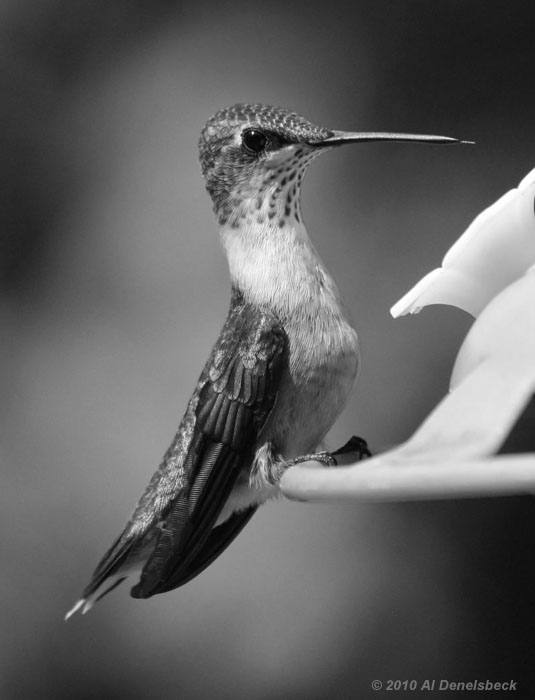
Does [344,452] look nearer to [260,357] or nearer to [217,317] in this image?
[260,357]

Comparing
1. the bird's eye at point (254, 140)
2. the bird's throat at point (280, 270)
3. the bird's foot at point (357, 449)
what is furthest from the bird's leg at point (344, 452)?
the bird's eye at point (254, 140)

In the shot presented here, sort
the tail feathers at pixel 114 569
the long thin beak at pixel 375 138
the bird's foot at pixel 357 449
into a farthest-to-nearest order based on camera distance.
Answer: the tail feathers at pixel 114 569 < the bird's foot at pixel 357 449 < the long thin beak at pixel 375 138

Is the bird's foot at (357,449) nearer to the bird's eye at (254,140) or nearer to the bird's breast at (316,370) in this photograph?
the bird's breast at (316,370)

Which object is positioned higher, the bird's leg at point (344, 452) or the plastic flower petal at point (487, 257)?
the plastic flower petal at point (487, 257)

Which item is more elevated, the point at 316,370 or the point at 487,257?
the point at 487,257

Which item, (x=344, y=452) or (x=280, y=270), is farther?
(x=280, y=270)

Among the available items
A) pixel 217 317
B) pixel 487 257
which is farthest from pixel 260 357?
pixel 217 317
